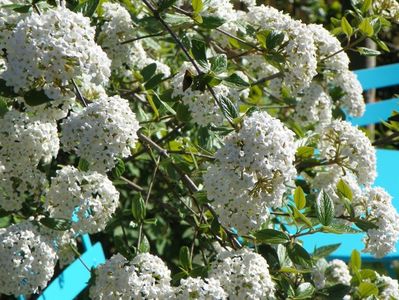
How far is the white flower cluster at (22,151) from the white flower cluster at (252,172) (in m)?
0.54

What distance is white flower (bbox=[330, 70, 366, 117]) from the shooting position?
3070 millimetres

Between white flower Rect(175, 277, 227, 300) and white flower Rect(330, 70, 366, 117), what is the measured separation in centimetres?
132

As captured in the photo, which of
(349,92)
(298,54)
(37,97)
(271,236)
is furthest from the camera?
(349,92)

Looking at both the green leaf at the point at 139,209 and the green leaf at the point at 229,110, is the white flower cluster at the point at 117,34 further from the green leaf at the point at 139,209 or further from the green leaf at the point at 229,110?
the green leaf at the point at 229,110

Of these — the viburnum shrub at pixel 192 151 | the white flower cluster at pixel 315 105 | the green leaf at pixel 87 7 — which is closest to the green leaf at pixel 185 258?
the viburnum shrub at pixel 192 151

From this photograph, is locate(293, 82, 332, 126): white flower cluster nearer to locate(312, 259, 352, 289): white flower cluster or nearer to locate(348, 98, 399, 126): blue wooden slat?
locate(312, 259, 352, 289): white flower cluster

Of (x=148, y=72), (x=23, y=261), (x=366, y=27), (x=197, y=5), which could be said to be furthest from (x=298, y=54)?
(x=23, y=261)

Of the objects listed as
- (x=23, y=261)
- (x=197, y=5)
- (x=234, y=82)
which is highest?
(x=197, y=5)

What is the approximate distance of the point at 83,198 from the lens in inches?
85.4

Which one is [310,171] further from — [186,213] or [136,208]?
[136,208]

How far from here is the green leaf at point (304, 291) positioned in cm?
233

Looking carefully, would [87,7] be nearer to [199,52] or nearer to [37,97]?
[199,52]

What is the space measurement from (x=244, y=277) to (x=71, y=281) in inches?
34.8

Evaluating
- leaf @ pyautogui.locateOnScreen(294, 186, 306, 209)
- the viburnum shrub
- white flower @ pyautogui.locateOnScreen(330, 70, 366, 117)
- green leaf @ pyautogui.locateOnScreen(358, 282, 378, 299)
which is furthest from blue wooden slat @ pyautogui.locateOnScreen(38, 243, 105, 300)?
white flower @ pyautogui.locateOnScreen(330, 70, 366, 117)
